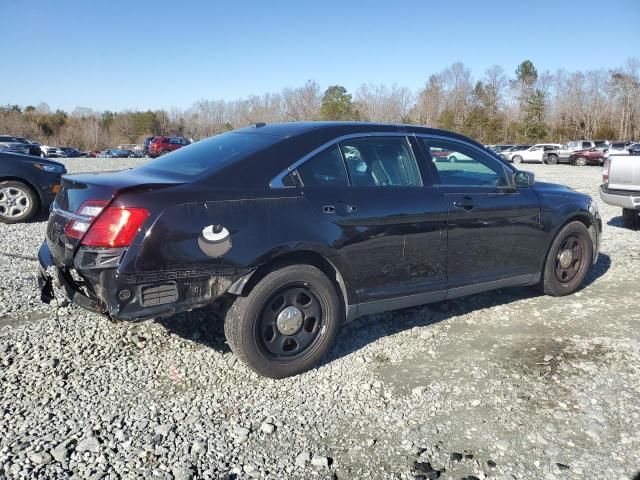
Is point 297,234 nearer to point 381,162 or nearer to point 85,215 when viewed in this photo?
point 381,162

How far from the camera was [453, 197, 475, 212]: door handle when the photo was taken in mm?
4117

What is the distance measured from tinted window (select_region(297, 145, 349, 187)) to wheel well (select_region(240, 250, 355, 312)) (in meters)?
0.47

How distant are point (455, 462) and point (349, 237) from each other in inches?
60.2

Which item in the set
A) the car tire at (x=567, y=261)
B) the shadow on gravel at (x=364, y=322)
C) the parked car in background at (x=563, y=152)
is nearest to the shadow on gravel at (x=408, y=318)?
the shadow on gravel at (x=364, y=322)

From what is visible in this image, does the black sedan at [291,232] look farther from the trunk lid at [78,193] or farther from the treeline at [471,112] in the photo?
the treeline at [471,112]

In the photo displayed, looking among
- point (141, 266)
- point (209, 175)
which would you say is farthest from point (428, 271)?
point (141, 266)

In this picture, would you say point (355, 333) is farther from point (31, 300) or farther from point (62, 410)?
point (31, 300)

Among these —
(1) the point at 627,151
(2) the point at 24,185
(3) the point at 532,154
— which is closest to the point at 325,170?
(2) the point at 24,185

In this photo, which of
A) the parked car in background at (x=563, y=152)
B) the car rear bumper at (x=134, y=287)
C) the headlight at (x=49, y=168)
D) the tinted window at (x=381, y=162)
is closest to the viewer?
the car rear bumper at (x=134, y=287)

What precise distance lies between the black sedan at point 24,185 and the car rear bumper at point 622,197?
890 centimetres

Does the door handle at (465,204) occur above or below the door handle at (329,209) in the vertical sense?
below

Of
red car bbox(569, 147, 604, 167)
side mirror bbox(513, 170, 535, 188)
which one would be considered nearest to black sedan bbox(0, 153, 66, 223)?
side mirror bbox(513, 170, 535, 188)

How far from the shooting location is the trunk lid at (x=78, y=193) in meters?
3.04

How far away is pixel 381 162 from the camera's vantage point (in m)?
3.92
